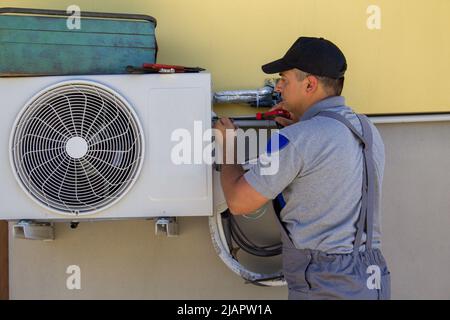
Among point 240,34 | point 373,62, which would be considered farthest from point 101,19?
point 373,62

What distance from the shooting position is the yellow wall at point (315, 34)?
7.71 ft

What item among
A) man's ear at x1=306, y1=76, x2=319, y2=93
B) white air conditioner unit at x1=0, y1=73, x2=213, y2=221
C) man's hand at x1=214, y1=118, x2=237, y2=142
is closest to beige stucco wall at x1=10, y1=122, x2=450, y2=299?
white air conditioner unit at x1=0, y1=73, x2=213, y2=221

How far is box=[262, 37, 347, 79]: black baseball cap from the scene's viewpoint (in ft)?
5.87

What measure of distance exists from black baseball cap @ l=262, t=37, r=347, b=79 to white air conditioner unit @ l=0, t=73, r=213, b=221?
318 mm

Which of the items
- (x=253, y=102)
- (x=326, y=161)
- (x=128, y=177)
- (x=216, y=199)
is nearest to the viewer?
(x=326, y=161)

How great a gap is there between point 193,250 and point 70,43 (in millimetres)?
1000

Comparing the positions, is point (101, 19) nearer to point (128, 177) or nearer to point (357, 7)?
point (128, 177)

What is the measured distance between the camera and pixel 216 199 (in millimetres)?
2076

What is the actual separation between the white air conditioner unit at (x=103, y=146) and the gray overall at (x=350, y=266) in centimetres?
43

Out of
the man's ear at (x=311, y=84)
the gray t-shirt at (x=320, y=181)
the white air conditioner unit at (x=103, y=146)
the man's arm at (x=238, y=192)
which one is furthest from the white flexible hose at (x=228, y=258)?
the man's ear at (x=311, y=84)

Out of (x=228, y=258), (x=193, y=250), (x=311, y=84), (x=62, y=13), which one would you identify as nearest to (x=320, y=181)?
(x=311, y=84)

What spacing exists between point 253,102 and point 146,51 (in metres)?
0.52

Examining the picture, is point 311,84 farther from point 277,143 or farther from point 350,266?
point 350,266

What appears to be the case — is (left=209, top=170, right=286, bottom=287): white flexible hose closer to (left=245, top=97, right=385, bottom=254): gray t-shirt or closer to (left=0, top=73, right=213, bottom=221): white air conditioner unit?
(left=0, top=73, right=213, bottom=221): white air conditioner unit
